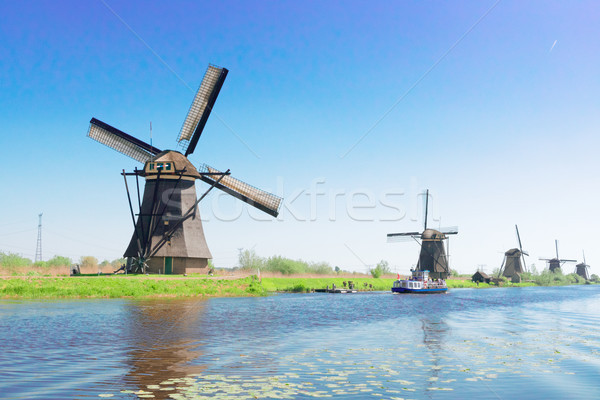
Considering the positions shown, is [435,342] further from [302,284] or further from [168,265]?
[302,284]

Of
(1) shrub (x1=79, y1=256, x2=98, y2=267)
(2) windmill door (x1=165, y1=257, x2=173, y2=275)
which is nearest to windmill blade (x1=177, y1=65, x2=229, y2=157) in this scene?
(2) windmill door (x1=165, y1=257, x2=173, y2=275)

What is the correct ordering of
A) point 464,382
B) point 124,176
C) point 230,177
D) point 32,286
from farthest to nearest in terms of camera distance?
1. point 230,177
2. point 124,176
3. point 32,286
4. point 464,382

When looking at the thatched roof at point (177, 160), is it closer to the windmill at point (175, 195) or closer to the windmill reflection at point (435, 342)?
the windmill at point (175, 195)

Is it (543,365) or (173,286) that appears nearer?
(543,365)

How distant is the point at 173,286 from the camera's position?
33.0 metres

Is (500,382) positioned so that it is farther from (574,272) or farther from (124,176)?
(574,272)

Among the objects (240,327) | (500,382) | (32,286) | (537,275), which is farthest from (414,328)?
(537,275)

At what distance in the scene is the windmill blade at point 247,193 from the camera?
39781 millimetres

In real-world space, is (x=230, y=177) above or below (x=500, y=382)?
above

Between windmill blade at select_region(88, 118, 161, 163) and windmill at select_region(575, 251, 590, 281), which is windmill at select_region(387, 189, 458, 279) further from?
windmill at select_region(575, 251, 590, 281)

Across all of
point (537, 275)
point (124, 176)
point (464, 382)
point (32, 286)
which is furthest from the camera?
point (537, 275)

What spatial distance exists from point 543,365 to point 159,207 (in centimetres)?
3159

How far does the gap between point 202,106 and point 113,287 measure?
16.6 m

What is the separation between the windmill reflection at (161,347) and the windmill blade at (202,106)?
828 inches
